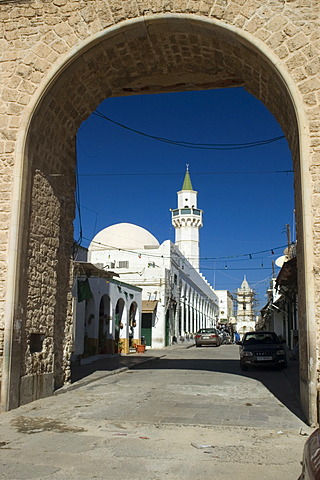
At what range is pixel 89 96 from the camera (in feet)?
33.7

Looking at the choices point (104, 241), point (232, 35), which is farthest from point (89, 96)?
point (104, 241)

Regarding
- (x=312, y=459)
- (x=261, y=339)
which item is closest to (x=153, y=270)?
(x=261, y=339)

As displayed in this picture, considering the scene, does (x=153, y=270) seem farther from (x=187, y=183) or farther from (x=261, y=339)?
(x=187, y=183)

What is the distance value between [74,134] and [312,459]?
9396mm

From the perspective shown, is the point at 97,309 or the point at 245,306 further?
the point at 245,306

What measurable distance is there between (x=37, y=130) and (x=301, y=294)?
5.76 metres

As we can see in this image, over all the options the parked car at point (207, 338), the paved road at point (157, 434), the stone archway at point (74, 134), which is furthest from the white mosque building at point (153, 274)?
the paved road at point (157, 434)

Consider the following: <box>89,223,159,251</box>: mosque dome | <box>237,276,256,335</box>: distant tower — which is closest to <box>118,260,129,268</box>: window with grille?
<box>89,223,159,251</box>: mosque dome

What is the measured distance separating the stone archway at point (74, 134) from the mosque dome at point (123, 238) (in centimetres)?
2294

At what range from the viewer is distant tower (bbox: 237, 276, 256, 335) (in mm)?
78938

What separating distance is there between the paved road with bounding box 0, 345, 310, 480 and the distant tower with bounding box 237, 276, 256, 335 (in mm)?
69775

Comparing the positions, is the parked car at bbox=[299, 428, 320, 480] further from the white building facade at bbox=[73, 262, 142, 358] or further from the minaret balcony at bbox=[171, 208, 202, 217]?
the minaret balcony at bbox=[171, 208, 202, 217]

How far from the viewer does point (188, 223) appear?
56.0 metres

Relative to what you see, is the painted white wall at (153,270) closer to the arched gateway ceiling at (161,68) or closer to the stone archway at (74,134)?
the stone archway at (74,134)
